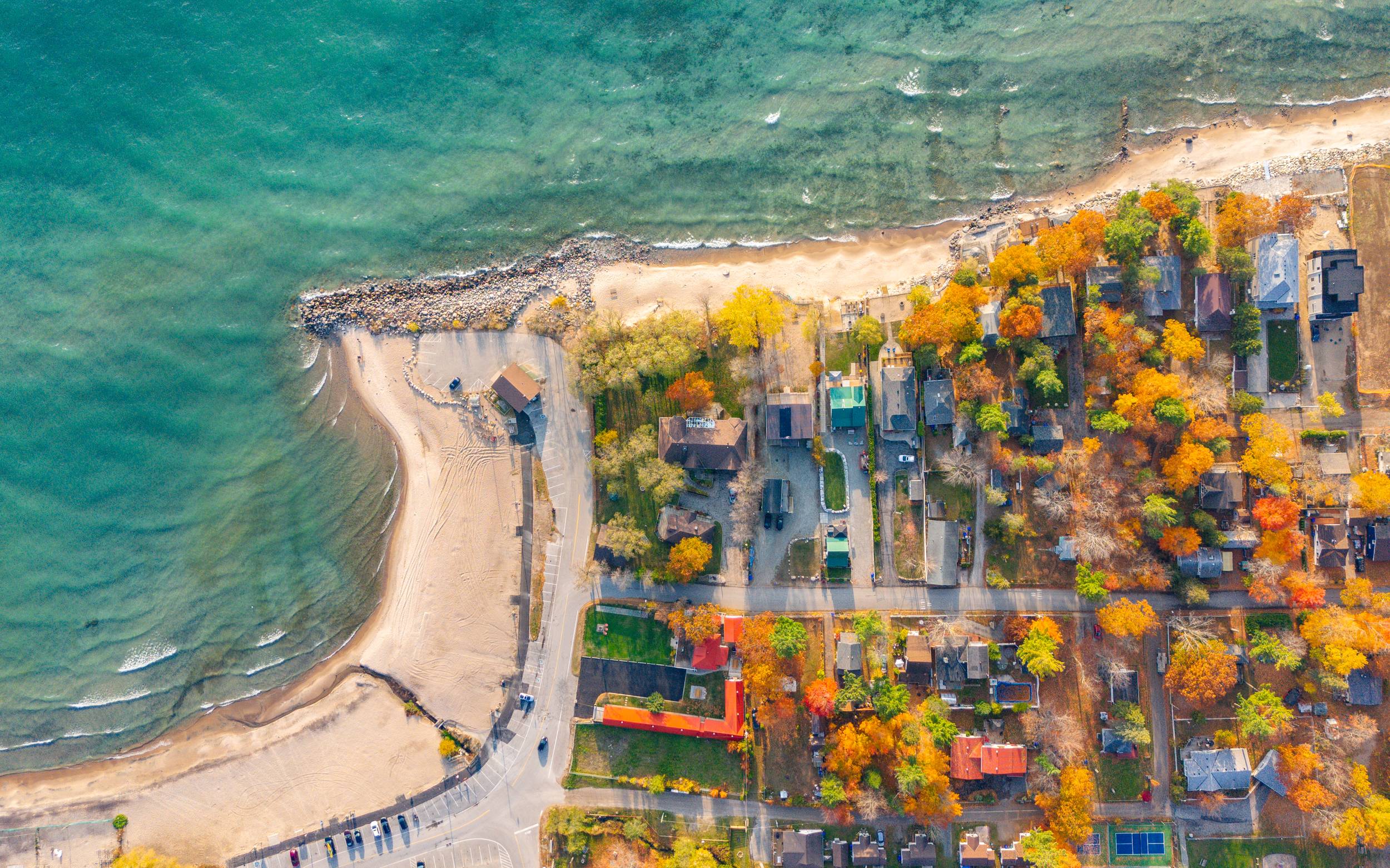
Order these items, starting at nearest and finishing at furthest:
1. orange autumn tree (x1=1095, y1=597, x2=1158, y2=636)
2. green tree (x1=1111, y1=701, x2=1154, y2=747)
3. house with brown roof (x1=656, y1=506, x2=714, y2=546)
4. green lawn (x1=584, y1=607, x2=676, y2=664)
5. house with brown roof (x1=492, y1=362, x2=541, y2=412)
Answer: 1. orange autumn tree (x1=1095, y1=597, x2=1158, y2=636)
2. green tree (x1=1111, y1=701, x2=1154, y2=747)
3. house with brown roof (x1=656, y1=506, x2=714, y2=546)
4. house with brown roof (x1=492, y1=362, x2=541, y2=412)
5. green lawn (x1=584, y1=607, x2=676, y2=664)

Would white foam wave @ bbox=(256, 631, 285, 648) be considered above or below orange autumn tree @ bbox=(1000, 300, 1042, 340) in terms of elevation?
below

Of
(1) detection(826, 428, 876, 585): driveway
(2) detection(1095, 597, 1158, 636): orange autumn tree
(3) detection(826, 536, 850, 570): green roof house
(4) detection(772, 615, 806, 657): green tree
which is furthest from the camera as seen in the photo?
(1) detection(826, 428, 876, 585): driveway

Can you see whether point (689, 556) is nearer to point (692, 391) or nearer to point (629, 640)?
point (629, 640)

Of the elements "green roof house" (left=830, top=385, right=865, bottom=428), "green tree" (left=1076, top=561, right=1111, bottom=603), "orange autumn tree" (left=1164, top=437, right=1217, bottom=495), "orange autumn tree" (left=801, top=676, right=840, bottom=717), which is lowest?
"orange autumn tree" (left=801, top=676, right=840, bottom=717)

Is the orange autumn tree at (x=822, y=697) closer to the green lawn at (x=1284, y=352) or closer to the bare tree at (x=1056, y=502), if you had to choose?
the bare tree at (x=1056, y=502)

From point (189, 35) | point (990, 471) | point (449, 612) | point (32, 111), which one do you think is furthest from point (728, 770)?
point (32, 111)

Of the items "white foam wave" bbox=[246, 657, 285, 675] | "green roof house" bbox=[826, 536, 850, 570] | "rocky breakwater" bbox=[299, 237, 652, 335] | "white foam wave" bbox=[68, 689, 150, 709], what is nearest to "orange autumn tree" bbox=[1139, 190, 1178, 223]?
"green roof house" bbox=[826, 536, 850, 570]

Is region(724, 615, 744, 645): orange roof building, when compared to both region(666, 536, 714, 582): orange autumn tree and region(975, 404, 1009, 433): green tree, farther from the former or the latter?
region(975, 404, 1009, 433): green tree

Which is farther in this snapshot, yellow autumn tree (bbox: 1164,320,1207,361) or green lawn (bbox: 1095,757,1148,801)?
green lawn (bbox: 1095,757,1148,801)

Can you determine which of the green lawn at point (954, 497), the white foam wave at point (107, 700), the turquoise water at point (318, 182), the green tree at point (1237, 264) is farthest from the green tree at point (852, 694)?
the white foam wave at point (107, 700)
